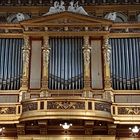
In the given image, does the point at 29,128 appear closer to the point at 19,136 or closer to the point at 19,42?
the point at 19,136

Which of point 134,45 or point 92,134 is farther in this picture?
point 134,45

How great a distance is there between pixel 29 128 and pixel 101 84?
12.9 ft

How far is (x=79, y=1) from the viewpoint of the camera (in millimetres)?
22922

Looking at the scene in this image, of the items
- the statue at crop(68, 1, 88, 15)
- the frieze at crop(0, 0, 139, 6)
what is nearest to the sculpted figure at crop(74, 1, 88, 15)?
the statue at crop(68, 1, 88, 15)

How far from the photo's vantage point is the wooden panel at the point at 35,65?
1989 centimetres

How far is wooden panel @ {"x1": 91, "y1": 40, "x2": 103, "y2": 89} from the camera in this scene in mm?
19906

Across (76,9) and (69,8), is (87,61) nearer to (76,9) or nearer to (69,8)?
(76,9)

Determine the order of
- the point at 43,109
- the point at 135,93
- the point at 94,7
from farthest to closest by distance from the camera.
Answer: the point at 94,7
the point at 135,93
the point at 43,109

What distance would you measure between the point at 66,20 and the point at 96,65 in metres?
2.71

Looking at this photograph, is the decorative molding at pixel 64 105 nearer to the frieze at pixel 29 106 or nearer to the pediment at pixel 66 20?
the frieze at pixel 29 106

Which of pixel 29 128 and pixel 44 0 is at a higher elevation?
pixel 44 0

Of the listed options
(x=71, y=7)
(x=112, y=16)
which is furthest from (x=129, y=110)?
(x=71, y=7)

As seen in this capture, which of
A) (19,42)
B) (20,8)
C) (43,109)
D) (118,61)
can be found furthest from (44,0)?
(43,109)

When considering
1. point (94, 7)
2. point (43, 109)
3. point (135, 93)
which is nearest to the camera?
point (43, 109)
